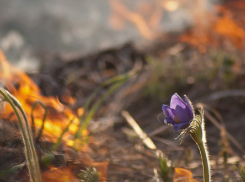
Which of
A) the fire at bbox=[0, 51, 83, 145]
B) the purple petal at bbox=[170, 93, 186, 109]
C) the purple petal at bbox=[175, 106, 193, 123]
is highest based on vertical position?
the fire at bbox=[0, 51, 83, 145]

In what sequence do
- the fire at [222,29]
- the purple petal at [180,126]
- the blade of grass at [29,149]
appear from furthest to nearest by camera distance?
the fire at [222,29] < the blade of grass at [29,149] < the purple petal at [180,126]

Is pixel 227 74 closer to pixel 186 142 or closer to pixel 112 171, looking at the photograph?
pixel 186 142

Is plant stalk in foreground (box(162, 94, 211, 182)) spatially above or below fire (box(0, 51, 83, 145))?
below

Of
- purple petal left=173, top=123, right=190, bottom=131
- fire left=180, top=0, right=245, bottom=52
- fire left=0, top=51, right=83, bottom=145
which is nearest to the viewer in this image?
purple petal left=173, top=123, right=190, bottom=131

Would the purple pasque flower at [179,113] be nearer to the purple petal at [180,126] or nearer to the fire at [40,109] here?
the purple petal at [180,126]

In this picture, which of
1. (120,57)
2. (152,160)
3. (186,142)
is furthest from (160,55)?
(152,160)

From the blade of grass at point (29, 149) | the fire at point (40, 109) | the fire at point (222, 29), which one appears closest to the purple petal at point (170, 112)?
the blade of grass at point (29, 149)

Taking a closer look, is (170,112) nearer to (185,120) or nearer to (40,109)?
(185,120)

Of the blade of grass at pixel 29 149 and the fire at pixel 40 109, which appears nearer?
the blade of grass at pixel 29 149

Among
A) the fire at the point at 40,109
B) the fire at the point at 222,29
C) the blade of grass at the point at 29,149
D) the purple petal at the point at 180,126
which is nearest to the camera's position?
the purple petal at the point at 180,126

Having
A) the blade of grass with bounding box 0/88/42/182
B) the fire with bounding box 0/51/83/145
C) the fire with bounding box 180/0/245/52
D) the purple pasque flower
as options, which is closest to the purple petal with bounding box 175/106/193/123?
the purple pasque flower

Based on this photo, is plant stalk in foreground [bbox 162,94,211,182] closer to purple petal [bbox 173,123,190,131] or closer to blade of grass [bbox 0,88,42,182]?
purple petal [bbox 173,123,190,131]
